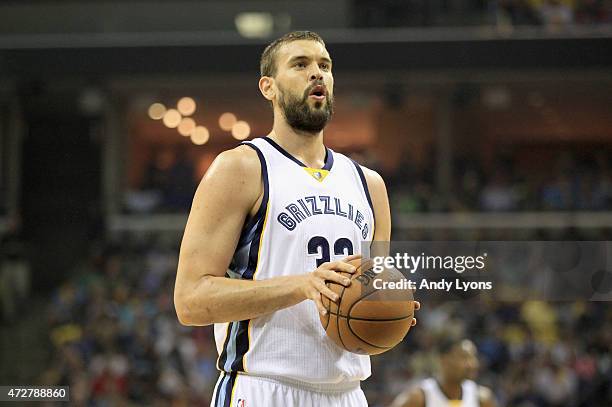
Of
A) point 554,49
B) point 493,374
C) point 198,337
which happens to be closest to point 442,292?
point 493,374

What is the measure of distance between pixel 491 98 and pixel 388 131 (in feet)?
5.58

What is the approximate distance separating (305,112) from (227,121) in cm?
1175

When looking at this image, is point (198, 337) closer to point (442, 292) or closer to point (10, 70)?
point (10, 70)

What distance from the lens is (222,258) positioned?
122 inches

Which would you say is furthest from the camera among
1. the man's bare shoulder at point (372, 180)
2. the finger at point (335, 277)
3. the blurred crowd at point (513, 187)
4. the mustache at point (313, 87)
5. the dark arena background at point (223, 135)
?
the blurred crowd at point (513, 187)

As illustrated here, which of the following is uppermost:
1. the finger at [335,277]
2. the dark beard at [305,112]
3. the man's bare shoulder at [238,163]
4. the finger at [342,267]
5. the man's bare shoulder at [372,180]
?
the dark beard at [305,112]

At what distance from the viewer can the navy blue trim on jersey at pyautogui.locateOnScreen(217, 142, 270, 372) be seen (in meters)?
3.17

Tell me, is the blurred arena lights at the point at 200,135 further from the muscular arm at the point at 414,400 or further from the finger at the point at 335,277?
the finger at the point at 335,277

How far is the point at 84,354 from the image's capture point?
451 inches

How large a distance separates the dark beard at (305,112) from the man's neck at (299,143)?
0.10 feet

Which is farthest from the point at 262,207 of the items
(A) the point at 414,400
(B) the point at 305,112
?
(A) the point at 414,400

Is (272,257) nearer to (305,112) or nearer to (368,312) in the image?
(368,312)
